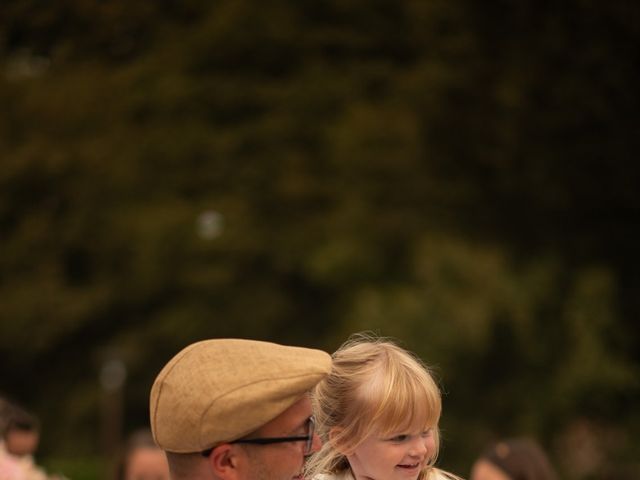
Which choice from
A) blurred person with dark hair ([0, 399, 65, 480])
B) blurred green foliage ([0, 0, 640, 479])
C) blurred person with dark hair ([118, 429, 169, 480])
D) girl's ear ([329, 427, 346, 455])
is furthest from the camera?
blurred green foliage ([0, 0, 640, 479])

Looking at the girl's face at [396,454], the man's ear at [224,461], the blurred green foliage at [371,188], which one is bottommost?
the blurred green foliage at [371,188]

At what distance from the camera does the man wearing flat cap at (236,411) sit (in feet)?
9.18

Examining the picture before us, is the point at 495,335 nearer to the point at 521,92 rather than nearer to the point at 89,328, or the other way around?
the point at 521,92

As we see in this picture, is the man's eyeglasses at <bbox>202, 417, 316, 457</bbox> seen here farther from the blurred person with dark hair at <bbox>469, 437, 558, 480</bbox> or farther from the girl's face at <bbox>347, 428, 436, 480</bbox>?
the blurred person with dark hair at <bbox>469, 437, 558, 480</bbox>

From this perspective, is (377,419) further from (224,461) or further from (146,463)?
(146,463)

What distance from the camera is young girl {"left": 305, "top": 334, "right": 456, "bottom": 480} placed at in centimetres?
400

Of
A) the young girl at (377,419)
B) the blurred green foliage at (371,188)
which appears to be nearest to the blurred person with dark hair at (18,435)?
the young girl at (377,419)

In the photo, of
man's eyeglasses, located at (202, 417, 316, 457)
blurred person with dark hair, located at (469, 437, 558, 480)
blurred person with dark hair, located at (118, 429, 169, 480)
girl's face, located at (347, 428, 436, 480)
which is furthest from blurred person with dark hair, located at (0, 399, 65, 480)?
man's eyeglasses, located at (202, 417, 316, 457)

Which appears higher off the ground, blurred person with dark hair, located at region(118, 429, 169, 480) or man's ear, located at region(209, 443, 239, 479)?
man's ear, located at region(209, 443, 239, 479)

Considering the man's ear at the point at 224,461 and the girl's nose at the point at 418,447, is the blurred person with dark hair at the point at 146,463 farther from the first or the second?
the man's ear at the point at 224,461

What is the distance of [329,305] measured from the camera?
20.5 metres

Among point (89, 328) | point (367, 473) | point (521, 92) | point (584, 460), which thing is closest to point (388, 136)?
point (521, 92)

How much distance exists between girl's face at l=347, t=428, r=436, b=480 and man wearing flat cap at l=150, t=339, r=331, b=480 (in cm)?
107

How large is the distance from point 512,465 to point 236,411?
339 cm
